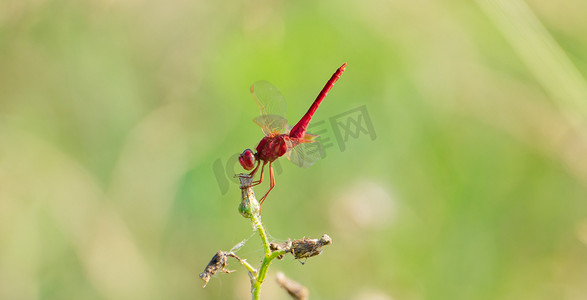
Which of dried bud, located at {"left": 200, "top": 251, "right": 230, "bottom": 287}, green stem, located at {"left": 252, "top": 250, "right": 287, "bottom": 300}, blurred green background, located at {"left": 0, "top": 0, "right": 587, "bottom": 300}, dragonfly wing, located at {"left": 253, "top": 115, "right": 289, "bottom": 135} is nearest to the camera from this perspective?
green stem, located at {"left": 252, "top": 250, "right": 287, "bottom": 300}

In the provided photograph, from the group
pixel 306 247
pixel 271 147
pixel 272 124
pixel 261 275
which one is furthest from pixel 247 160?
pixel 261 275

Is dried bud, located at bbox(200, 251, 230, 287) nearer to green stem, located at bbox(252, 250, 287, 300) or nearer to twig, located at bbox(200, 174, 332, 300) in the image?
twig, located at bbox(200, 174, 332, 300)

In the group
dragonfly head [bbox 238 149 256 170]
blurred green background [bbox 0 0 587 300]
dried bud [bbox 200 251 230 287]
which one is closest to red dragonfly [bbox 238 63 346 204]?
dragonfly head [bbox 238 149 256 170]

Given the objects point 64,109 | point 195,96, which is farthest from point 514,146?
point 64,109

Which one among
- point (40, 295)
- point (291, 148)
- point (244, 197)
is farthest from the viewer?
point (40, 295)

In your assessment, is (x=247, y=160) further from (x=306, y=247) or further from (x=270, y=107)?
(x=306, y=247)

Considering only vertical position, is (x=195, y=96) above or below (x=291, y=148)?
above

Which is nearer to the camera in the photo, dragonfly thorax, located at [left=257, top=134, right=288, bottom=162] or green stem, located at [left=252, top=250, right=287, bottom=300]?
green stem, located at [left=252, top=250, right=287, bottom=300]

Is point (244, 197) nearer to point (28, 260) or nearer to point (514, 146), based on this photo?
point (28, 260)

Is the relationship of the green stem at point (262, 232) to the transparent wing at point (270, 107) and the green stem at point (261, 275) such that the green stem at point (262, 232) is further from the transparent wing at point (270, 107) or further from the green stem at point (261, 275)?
the transparent wing at point (270, 107)
